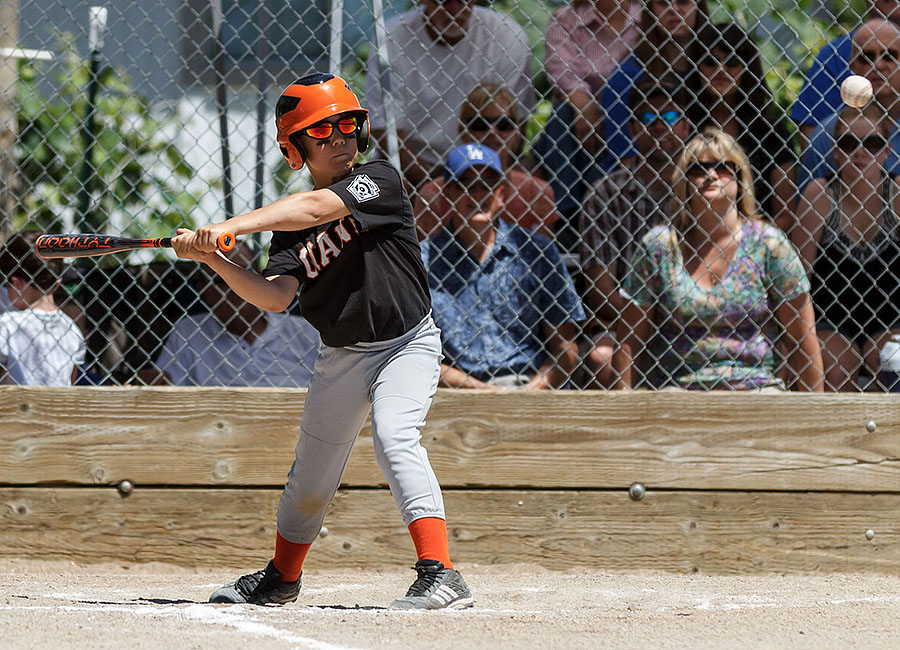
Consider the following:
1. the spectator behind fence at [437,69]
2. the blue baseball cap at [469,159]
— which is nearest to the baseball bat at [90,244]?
the blue baseball cap at [469,159]

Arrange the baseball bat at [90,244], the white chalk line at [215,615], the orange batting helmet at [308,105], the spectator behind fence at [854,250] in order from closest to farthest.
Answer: the white chalk line at [215,615], the baseball bat at [90,244], the orange batting helmet at [308,105], the spectator behind fence at [854,250]

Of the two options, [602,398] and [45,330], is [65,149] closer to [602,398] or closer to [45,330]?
[45,330]

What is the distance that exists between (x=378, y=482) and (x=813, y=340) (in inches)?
69.6

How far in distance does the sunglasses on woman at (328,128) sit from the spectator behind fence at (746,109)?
1.70 m

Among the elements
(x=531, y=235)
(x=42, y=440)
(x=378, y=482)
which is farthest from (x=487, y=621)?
(x=42, y=440)

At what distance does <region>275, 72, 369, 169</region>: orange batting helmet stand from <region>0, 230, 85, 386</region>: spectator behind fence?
1645mm

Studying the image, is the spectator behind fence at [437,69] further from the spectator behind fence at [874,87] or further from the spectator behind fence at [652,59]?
the spectator behind fence at [874,87]

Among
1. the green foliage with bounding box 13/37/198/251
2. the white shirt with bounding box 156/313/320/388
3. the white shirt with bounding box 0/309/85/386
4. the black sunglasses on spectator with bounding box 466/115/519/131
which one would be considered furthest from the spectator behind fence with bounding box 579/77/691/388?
the white shirt with bounding box 0/309/85/386

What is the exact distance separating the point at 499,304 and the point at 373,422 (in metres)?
1.24

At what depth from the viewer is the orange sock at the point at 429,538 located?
3.12 meters

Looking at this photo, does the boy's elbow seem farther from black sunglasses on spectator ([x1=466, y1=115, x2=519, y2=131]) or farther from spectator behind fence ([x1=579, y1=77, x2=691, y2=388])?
black sunglasses on spectator ([x1=466, y1=115, x2=519, y2=131])

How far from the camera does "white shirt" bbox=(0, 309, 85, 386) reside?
4359mm

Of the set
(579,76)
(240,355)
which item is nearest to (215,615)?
(240,355)

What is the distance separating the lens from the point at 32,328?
4.48 meters
